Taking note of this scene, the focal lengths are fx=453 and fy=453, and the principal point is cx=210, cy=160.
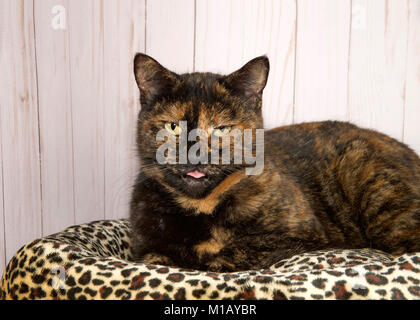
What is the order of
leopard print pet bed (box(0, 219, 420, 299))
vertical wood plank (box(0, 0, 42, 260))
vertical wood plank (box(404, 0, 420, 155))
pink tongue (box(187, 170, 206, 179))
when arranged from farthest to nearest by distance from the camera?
1. vertical wood plank (box(0, 0, 42, 260))
2. vertical wood plank (box(404, 0, 420, 155))
3. pink tongue (box(187, 170, 206, 179))
4. leopard print pet bed (box(0, 219, 420, 299))

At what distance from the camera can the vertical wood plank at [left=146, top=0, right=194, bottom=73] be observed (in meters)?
1.78

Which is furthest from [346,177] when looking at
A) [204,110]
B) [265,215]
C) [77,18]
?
[77,18]

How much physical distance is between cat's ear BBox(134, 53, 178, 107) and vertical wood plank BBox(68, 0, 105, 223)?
21.3 inches

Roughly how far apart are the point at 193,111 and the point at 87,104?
0.75 meters

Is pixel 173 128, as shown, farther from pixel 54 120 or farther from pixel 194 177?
pixel 54 120

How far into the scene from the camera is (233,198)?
132 centimetres

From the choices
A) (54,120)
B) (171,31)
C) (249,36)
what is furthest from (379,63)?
(54,120)

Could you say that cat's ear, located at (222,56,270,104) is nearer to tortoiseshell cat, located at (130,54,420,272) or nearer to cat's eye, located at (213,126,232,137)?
tortoiseshell cat, located at (130,54,420,272)

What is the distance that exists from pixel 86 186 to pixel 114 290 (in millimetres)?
946

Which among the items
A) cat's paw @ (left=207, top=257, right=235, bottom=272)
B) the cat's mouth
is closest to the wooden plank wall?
the cat's mouth

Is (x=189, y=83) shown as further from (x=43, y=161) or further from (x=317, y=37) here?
(x=43, y=161)
